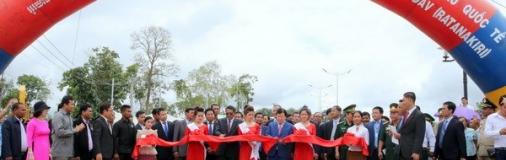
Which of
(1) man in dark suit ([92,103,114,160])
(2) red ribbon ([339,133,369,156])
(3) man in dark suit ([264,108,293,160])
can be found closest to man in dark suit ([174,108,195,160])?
(3) man in dark suit ([264,108,293,160])

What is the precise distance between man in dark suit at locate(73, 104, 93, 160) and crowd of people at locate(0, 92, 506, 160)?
15mm

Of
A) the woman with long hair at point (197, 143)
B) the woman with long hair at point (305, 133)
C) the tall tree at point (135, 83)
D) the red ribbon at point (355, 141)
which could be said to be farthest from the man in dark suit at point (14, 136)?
the tall tree at point (135, 83)

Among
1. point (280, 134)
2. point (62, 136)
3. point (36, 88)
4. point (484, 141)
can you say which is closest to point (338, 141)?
point (280, 134)

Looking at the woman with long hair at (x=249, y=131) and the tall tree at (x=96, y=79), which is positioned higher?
the tall tree at (x=96, y=79)

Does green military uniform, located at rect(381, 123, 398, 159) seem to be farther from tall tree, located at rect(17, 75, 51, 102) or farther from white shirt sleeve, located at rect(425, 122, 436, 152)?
tall tree, located at rect(17, 75, 51, 102)

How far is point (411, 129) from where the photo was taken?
8.20 metres

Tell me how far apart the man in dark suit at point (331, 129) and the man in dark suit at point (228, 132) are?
5.70 ft

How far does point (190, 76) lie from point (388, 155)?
1731 inches

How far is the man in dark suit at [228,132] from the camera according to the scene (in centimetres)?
1095

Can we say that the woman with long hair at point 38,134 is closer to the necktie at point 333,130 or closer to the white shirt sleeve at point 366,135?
the white shirt sleeve at point 366,135

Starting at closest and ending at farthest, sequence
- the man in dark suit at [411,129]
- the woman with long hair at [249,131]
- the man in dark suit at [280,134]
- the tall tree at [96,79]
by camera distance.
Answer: the man in dark suit at [411,129]
the woman with long hair at [249,131]
the man in dark suit at [280,134]
the tall tree at [96,79]

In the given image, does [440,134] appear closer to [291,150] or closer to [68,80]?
[291,150]

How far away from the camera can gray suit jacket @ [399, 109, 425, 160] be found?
8055mm

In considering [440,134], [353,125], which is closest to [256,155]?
[353,125]
